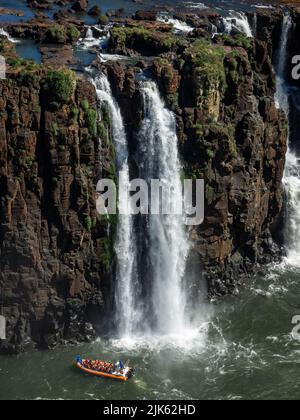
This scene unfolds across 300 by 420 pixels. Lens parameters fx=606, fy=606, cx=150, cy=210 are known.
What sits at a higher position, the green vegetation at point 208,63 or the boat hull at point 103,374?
the green vegetation at point 208,63

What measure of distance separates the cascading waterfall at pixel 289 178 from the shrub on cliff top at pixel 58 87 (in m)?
23.7

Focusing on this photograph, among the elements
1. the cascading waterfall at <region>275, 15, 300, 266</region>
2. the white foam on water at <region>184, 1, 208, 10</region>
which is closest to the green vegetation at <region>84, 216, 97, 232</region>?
the cascading waterfall at <region>275, 15, 300, 266</region>

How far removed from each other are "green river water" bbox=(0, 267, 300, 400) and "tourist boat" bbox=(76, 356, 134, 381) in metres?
0.45

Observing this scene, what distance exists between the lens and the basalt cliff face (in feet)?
134

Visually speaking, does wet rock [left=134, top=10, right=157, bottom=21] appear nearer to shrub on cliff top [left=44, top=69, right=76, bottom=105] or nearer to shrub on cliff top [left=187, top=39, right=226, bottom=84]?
shrub on cliff top [left=187, top=39, right=226, bottom=84]

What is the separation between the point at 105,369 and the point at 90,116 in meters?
17.2

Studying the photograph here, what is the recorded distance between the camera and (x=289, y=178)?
56.2 meters

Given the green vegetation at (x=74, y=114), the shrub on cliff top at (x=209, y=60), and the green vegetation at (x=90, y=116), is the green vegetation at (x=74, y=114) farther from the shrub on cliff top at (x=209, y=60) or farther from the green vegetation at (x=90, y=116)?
the shrub on cliff top at (x=209, y=60)

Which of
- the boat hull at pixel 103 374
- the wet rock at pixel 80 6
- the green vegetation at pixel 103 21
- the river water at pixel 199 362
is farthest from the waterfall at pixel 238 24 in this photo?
the boat hull at pixel 103 374

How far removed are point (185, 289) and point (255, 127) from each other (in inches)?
550

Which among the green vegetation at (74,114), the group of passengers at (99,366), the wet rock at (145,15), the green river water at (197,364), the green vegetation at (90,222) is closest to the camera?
the green river water at (197,364)

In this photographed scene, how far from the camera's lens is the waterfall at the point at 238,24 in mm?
57403
